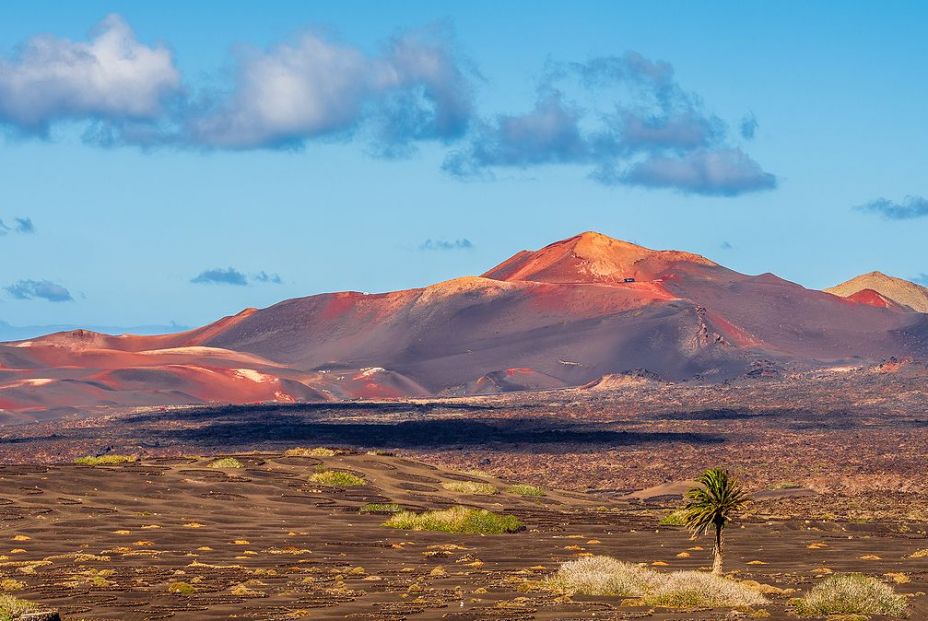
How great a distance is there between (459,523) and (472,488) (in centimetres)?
1581

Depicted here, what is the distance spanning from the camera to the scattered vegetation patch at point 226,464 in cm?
7002

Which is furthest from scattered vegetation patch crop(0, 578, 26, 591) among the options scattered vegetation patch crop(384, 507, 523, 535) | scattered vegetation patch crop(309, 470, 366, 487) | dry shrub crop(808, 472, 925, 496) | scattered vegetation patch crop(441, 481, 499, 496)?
dry shrub crop(808, 472, 925, 496)

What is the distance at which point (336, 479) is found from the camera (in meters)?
68.1

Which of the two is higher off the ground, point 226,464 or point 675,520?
point 226,464

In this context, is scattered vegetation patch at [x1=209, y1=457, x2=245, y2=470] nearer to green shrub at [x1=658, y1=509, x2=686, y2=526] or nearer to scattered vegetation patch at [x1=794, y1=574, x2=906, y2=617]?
green shrub at [x1=658, y1=509, x2=686, y2=526]

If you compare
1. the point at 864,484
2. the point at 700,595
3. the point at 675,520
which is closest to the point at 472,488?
the point at 675,520

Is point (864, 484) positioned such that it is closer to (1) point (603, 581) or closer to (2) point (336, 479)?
(2) point (336, 479)

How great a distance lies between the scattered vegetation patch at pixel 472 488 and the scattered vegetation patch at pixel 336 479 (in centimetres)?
421

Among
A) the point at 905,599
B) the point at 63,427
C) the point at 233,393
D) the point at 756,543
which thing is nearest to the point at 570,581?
the point at 905,599

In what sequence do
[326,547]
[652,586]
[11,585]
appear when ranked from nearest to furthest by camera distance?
[652,586] < [11,585] < [326,547]

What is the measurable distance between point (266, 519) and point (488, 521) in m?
8.64

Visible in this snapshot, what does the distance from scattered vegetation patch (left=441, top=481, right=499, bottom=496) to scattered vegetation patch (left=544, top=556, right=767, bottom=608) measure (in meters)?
30.6

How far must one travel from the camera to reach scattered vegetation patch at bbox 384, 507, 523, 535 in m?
52.1

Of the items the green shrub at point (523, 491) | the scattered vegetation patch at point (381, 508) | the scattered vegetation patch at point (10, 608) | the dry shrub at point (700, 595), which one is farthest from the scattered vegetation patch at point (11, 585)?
the green shrub at point (523, 491)
